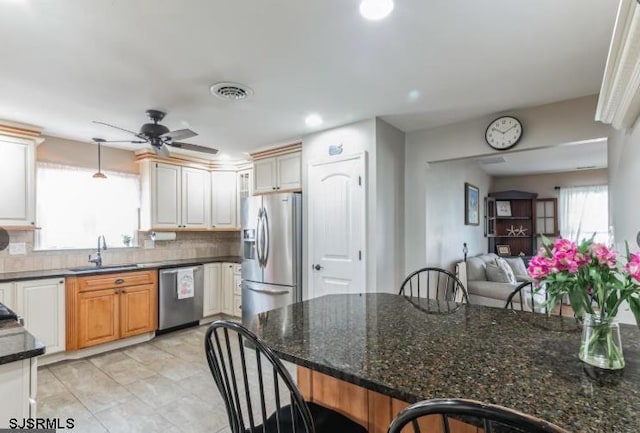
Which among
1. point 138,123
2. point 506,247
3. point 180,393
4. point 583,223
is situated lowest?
point 180,393

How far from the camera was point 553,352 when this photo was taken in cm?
119

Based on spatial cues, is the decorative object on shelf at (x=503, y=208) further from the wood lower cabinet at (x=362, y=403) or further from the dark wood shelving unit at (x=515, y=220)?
the wood lower cabinet at (x=362, y=403)

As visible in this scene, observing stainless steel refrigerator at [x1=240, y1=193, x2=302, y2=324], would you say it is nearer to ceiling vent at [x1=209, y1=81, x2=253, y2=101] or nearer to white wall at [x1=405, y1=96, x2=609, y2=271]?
white wall at [x1=405, y1=96, x2=609, y2=271]

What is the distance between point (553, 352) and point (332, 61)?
1984 millimetres

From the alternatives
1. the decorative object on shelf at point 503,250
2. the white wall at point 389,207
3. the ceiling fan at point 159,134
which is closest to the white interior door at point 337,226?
the white wall at point 389,207

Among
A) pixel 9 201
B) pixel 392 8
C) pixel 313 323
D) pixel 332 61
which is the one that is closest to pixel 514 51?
pixel 392 8

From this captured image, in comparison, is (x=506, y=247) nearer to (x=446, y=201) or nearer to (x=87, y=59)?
(x=446, y=201)

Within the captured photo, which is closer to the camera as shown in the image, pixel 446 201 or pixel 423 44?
pixel 423 44

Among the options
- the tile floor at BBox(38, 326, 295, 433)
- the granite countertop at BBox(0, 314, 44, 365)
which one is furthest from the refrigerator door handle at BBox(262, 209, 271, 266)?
the granite countertop at BBox(0, 314, 44, 365)

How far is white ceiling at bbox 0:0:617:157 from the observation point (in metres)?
→ 1.75

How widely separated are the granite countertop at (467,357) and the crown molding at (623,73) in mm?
1086

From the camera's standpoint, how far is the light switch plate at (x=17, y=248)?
Answer: 11.8ft

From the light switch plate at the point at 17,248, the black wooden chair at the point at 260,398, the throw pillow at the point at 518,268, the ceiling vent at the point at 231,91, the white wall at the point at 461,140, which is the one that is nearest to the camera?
the black wooden chair at the point at 260,398

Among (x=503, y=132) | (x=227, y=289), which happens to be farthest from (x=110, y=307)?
(x=503, y=132)
